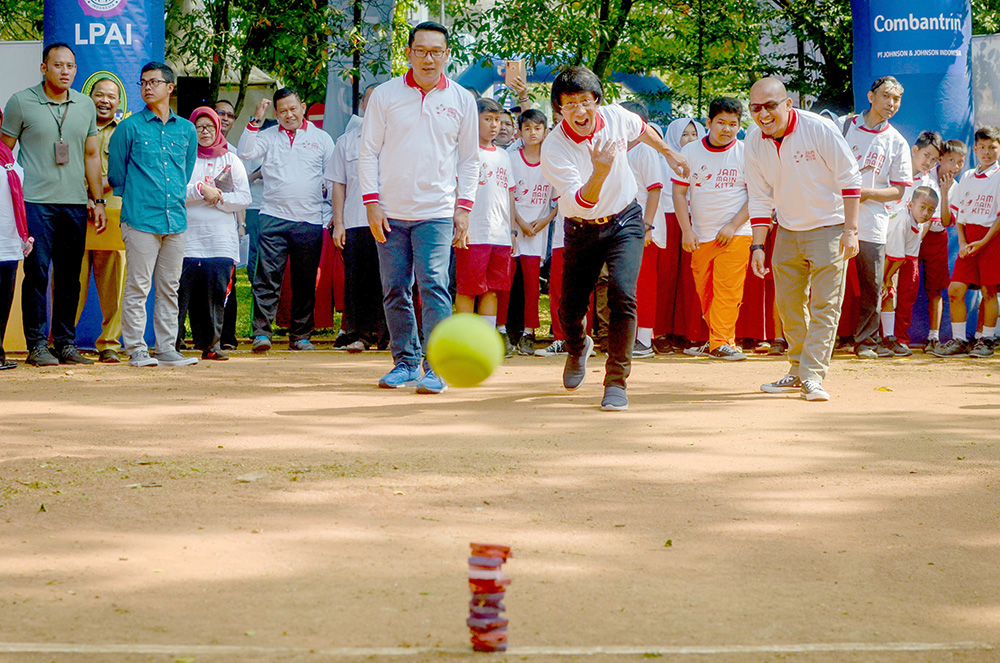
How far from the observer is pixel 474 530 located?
14.7 feet

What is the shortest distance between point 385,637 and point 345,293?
822cm

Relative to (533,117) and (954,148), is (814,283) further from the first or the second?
(954,148)

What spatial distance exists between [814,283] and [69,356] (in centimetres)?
595

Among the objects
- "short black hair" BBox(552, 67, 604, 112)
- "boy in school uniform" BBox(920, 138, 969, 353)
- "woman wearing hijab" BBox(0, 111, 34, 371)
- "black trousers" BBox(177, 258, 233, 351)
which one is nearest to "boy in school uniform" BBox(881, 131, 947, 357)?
"boy in school uniform" BBox(920, 138, 969, 353)

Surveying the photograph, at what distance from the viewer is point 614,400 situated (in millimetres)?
7574

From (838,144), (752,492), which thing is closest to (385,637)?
(752,492)

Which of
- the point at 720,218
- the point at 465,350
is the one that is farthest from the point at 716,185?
the point at 465,350

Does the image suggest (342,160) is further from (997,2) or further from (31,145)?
(997,2)

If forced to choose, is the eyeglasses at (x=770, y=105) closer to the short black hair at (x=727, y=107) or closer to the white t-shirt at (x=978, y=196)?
the short black hair at (x=727, y=107)

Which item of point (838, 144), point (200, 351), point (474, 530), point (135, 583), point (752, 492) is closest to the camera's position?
point (135, 583)

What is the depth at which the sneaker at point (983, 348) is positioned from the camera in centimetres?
1140

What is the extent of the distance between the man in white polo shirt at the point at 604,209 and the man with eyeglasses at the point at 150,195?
3690 mm

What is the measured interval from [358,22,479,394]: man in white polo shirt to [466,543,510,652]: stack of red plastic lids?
16.0 ft

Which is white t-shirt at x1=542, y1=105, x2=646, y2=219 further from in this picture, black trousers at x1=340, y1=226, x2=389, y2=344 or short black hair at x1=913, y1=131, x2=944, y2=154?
short black hair at x1=913, y1=131, x2=944, y2=154
